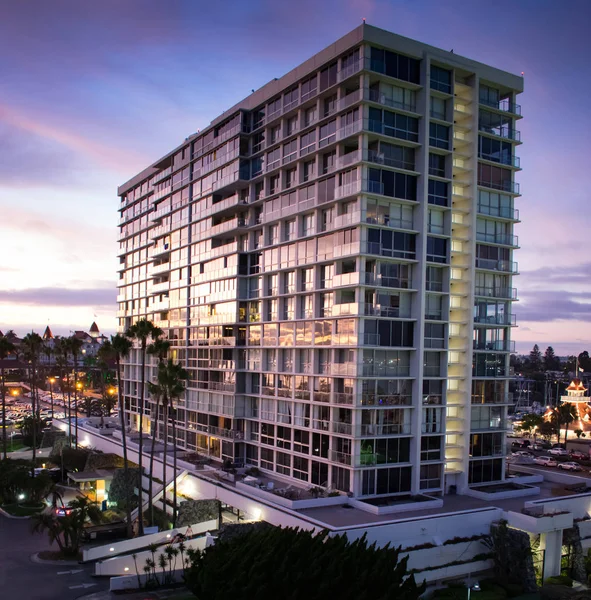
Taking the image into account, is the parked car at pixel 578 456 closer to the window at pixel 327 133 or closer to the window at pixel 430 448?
the window at pixel 430 448

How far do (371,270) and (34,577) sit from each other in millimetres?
34544

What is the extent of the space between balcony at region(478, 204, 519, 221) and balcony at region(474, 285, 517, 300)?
657 cm

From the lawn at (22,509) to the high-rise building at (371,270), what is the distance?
63.6 feet

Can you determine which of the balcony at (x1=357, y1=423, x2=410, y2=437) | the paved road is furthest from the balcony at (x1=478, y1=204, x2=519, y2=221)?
the paved road

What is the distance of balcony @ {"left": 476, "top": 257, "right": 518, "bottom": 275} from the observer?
183ft

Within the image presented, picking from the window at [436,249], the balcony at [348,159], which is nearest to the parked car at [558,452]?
the window at [436,249]

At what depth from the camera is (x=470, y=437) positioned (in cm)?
5456

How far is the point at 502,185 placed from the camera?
57.3 m

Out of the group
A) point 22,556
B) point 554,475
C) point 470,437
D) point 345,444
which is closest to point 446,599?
point 345,444

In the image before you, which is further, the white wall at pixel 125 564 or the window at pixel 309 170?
the window at pixel 309 170

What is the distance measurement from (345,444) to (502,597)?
15.5 metres

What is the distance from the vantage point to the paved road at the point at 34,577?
139 ft

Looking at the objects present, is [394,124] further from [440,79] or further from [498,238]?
[498,238]

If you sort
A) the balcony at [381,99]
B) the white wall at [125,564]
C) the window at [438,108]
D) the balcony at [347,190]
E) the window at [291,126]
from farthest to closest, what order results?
the window at [291,126]
the window at [438,108]
the balcony at [381,99]
the balcony at [347,190]
the white wall at [125,564]
